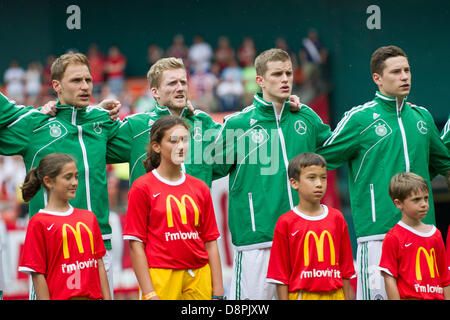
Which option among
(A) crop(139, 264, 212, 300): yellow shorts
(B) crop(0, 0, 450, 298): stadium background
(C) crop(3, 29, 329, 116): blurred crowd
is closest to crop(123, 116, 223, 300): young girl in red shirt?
(A) crop(139, 264, 212, 300): yellow shorts

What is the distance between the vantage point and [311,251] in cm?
464

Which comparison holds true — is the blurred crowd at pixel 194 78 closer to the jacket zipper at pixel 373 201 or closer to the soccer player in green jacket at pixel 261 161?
the soccer player in green jacket at pixel 261 161

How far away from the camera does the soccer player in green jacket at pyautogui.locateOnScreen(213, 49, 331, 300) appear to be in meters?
5.34

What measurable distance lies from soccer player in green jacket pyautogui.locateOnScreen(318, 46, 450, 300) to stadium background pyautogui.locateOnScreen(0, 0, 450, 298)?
850 centimetres

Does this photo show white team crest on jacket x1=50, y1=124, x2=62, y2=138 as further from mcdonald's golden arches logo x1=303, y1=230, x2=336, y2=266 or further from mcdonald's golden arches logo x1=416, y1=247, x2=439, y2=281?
mcdonald's golden arches logo x1=416, y1=247, x2=439, y2=281

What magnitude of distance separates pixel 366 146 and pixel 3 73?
14141 millimetres

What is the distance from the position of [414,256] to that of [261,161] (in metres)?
1.32

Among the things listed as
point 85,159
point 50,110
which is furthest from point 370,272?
point 50,110

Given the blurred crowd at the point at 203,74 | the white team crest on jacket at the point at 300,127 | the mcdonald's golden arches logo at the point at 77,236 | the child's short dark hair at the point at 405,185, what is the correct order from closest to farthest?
the mcdonald's golden arches logo at the point at 77,236 → the child's short dark hair at the point at 405,185 → the white team crest on jacket at the point at 300,127 → the blurred crowd at the point at 203,74

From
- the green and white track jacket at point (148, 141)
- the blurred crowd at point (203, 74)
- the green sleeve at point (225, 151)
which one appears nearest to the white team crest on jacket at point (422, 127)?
the green sleeve at point (225, 151)

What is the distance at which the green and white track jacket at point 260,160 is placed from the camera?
5363 mm

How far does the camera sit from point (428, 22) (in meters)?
15.4

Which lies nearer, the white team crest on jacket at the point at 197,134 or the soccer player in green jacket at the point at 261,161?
the soccer player in green jacket at the point at 261,161

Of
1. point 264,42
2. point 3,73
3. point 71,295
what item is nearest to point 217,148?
point 71,295
